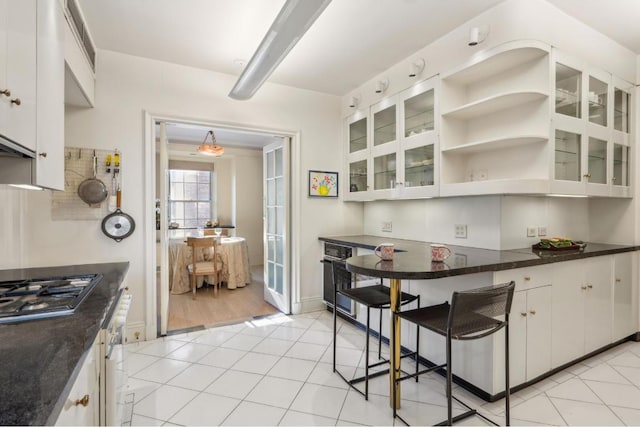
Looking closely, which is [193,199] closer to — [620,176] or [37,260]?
[37,260]

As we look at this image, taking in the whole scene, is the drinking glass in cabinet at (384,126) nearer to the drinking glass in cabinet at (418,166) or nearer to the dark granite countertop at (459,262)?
the drinking glass in cabinet at (418,166)

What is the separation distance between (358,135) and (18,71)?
10.1 feet

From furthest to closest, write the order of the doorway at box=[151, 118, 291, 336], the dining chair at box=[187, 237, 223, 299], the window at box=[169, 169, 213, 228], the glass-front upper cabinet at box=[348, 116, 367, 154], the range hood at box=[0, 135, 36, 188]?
the window at box=[169, 169, 213, 228] < the dining chair at box=[187, 237, 223, 299] < the glass-front upper cabinet at box=[348, 116, 367, 154] < the doorway at box=[151, 118, 291, 336] < the range hood at box=[0, 135, 36, 188]

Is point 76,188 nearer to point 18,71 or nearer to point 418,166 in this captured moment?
point 18,71

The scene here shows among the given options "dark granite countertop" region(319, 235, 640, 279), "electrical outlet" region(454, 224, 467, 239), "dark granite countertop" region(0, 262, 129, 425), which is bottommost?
"dark granite countertop" region(0, 262, 129, 425)

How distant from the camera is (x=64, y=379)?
76 centimetres

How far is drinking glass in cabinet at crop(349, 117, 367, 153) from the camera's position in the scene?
366 cm

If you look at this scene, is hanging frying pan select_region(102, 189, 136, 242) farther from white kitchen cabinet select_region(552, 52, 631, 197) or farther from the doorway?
white kitchen cabinet select_region(552, 52, 631, 197)

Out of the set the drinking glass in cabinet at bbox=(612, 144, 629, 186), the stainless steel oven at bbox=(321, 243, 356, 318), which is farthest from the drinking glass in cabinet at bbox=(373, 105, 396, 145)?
the drinking glass in cabinet at bbox=(612, 144, 629, 186)

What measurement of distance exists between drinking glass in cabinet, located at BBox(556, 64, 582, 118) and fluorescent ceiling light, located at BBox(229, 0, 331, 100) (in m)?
1.84

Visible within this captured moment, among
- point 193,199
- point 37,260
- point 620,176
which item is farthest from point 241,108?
point 193,199

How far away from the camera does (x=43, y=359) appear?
0.85 metres

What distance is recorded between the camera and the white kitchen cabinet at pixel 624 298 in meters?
2.71

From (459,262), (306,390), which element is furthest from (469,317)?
(306,390)
